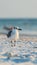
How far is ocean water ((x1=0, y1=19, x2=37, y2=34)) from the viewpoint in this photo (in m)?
1.40

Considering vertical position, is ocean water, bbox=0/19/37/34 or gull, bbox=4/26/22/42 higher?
ocean water, bbox=0/19/37/34

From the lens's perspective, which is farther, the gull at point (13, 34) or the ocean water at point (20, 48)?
the gull at point (13, 34)

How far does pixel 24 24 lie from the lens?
1.43m

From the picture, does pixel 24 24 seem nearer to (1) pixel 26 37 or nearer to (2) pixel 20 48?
(1) pixel 26 37

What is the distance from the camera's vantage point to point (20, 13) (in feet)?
4.76

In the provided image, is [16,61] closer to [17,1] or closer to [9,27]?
[9,27]

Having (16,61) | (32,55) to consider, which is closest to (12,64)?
(16,61)

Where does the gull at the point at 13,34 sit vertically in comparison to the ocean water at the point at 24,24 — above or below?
below

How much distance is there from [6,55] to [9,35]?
0.26 meters

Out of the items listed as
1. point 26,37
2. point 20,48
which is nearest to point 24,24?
point 26,37

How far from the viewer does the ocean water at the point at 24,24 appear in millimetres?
1396

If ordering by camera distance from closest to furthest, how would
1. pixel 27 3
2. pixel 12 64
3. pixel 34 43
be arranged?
pixel 12 64 < pixel 34 43 < pixel 27 3

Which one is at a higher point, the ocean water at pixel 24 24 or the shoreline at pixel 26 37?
the ocean water at pixel 24 24

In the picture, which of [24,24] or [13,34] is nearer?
[13,34]
